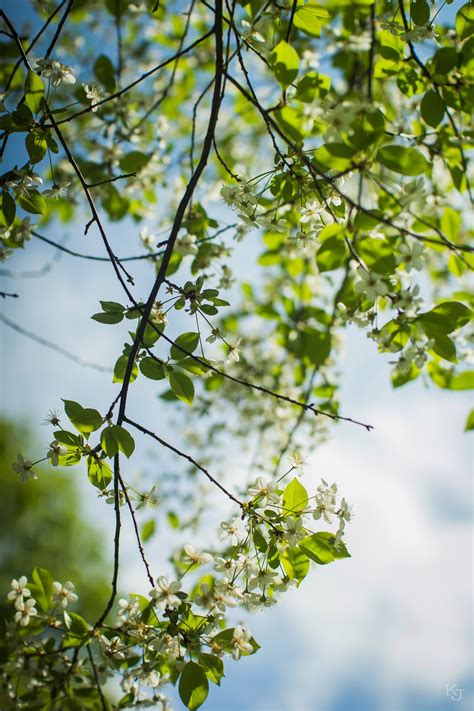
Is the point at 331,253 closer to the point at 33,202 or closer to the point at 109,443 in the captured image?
the point at 109,443

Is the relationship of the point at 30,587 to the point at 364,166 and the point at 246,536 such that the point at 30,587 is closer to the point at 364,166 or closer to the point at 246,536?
the point at 246,536

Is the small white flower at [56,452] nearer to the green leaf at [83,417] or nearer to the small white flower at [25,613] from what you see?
the green leaf at [83,417]

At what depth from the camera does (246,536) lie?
1.68 m

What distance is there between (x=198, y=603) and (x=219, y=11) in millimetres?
1879

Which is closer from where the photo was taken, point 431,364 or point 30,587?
point 30,587

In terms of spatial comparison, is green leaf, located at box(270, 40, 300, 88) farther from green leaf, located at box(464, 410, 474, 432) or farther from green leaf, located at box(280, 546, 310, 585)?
green leaf, located at box(464, 410, 474, 432)

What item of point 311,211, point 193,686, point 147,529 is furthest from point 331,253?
point 147,529

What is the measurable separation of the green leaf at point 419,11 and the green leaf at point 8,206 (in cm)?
152

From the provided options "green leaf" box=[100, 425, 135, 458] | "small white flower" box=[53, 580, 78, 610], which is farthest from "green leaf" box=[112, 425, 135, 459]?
"small white flower" box=[53, 580, 78, 610]

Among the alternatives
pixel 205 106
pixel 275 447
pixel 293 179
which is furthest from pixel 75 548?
pixel 293 179

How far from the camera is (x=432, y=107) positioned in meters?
1.74

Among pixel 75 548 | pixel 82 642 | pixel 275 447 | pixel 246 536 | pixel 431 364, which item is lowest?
pixel 82 642

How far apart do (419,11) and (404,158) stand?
2.80 feet

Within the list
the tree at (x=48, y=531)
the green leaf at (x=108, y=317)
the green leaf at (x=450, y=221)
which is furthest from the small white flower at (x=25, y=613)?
the tree at (x=48, y=531)
